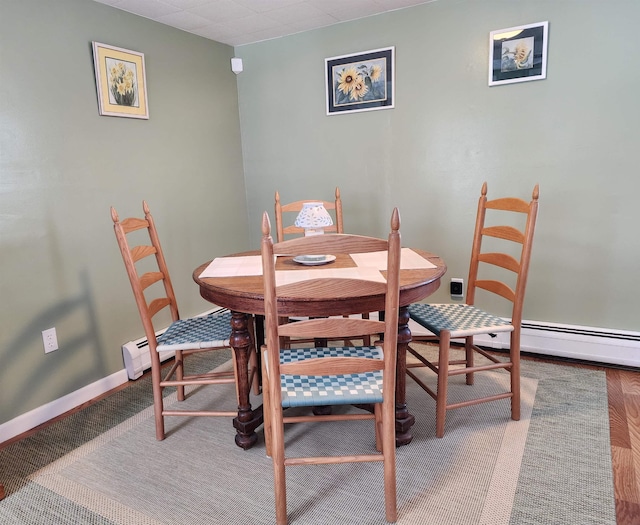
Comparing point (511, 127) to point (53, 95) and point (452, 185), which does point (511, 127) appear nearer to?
point (452, 185)

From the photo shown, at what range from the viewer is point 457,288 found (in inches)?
116

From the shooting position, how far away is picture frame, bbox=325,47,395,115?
2.91 meters

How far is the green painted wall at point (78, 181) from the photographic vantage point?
2.08 metres

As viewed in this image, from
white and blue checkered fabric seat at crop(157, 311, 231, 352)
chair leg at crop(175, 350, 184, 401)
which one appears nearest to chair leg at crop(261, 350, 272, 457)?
white and blue checkered fabric seat at crop(157, 311, 231, 352)

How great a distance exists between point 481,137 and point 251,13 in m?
1.62

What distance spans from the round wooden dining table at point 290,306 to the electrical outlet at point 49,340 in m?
0.88

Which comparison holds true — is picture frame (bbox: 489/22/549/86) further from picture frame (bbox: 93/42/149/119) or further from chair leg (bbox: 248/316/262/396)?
picture frame (bbox: 93/42/149/119)

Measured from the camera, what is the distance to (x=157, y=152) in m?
2.82

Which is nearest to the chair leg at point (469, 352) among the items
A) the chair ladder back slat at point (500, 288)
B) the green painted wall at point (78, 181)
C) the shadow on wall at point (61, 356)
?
the chair ladder back slat at point (500, 288)

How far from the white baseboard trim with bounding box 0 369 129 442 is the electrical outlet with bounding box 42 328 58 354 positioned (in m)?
0.27

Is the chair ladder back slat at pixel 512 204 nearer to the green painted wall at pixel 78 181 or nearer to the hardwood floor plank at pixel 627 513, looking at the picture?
the hardwood floor plank at pixel 627 513

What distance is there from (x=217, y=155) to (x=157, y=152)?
1.87ft

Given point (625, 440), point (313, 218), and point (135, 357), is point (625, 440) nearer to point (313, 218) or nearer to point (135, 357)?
point (313, 218)

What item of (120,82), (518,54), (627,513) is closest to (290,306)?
(627,513)
